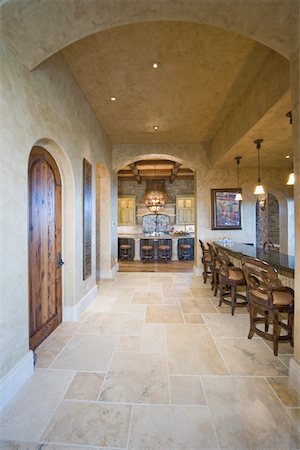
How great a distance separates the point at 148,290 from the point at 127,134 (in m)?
3.66

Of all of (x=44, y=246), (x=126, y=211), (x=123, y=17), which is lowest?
(x=44, y=246)

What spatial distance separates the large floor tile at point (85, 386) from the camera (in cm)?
174

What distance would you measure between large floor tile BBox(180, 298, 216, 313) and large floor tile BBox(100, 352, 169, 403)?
132cm

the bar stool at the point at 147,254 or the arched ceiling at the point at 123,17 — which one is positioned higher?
the arched ceiling at the point at 123,17

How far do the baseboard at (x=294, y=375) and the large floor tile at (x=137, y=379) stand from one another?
1.10m

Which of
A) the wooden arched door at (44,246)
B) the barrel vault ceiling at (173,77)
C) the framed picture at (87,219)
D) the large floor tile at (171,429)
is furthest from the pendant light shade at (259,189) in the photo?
the large floor tile at (171,429)

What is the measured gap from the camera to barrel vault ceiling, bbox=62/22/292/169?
7.96 ft

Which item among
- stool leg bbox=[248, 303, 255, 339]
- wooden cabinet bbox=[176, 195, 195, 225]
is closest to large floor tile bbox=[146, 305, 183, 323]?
stool leg bbox=[248, 303, 255, 339]

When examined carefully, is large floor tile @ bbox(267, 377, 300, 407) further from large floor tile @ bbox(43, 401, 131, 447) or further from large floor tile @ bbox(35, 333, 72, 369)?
large floor tile @ bbox(35, 333, 72, 369)

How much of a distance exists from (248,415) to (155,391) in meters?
0.71

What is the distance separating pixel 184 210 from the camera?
9562mm

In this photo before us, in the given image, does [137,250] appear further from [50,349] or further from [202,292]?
[50,349]

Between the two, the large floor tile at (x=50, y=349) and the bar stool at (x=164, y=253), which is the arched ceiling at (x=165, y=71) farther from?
the bar stool at (x=164, y=253)

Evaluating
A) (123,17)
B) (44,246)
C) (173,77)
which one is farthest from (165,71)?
(44,246)
